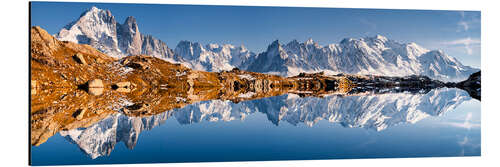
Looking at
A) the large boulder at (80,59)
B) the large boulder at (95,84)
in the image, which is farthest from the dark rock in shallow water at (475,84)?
the large boulder at (80,59)

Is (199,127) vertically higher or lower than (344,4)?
lower

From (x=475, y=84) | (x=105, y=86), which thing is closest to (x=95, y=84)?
(x=105, y=86)

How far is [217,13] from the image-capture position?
2288 cm

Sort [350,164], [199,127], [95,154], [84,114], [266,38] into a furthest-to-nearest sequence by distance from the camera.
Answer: [266,38] < [84,114] < [199,127] < [350,164] < [95,154]

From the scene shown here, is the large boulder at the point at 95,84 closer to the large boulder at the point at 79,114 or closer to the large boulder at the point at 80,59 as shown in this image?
the large boulder at the point at 80,59

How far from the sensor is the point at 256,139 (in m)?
14.2

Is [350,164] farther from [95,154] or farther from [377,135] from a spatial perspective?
[95,154]

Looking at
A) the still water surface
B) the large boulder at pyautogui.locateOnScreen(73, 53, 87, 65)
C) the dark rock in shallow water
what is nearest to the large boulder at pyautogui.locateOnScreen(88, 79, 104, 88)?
the large boulder at pyautogui.locateOnScreen(73, 53, 87, 65)

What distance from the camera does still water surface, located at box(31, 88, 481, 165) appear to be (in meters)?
11.6

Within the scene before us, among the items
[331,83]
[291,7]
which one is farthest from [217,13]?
[331,83]

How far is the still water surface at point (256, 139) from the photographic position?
38.1ft

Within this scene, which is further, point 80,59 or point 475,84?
point 80,59

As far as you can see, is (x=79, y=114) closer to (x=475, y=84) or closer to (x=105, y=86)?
(x=475, y=84)
